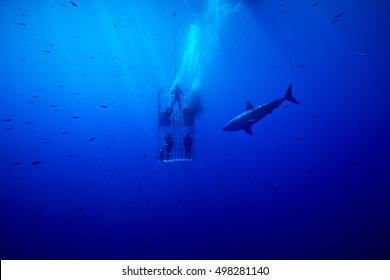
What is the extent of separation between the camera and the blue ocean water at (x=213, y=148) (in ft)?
56.6

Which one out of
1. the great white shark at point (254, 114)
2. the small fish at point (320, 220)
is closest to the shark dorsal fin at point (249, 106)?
the great white shark at point (254, 114)

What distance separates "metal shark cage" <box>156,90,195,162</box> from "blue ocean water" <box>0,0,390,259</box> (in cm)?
444

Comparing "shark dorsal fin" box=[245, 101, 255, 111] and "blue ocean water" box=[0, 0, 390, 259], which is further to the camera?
"blue ocean water" box=[0, 0, 390, 259]

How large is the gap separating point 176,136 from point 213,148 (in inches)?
934

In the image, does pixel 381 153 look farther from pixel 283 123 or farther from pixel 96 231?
pixel 96 231

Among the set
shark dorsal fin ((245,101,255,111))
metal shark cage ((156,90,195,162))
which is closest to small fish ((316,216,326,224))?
metal shark cage ((156,90,195,162))

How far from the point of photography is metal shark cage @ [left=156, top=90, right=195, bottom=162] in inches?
376

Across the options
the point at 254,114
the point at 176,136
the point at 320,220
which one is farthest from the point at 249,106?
the point at 320,220

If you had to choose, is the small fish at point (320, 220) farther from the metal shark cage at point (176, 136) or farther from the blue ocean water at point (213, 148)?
the metal shark cage at point (176, 136)

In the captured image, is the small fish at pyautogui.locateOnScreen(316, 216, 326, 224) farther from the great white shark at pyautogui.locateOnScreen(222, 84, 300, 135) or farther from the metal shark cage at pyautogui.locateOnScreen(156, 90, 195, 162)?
the great white shark at pyautogui.locateOnScreen(222, 84, 300, 135)

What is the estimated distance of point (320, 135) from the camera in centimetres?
4472

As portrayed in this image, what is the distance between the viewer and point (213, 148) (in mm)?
33594

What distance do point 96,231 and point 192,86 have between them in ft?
50.3
